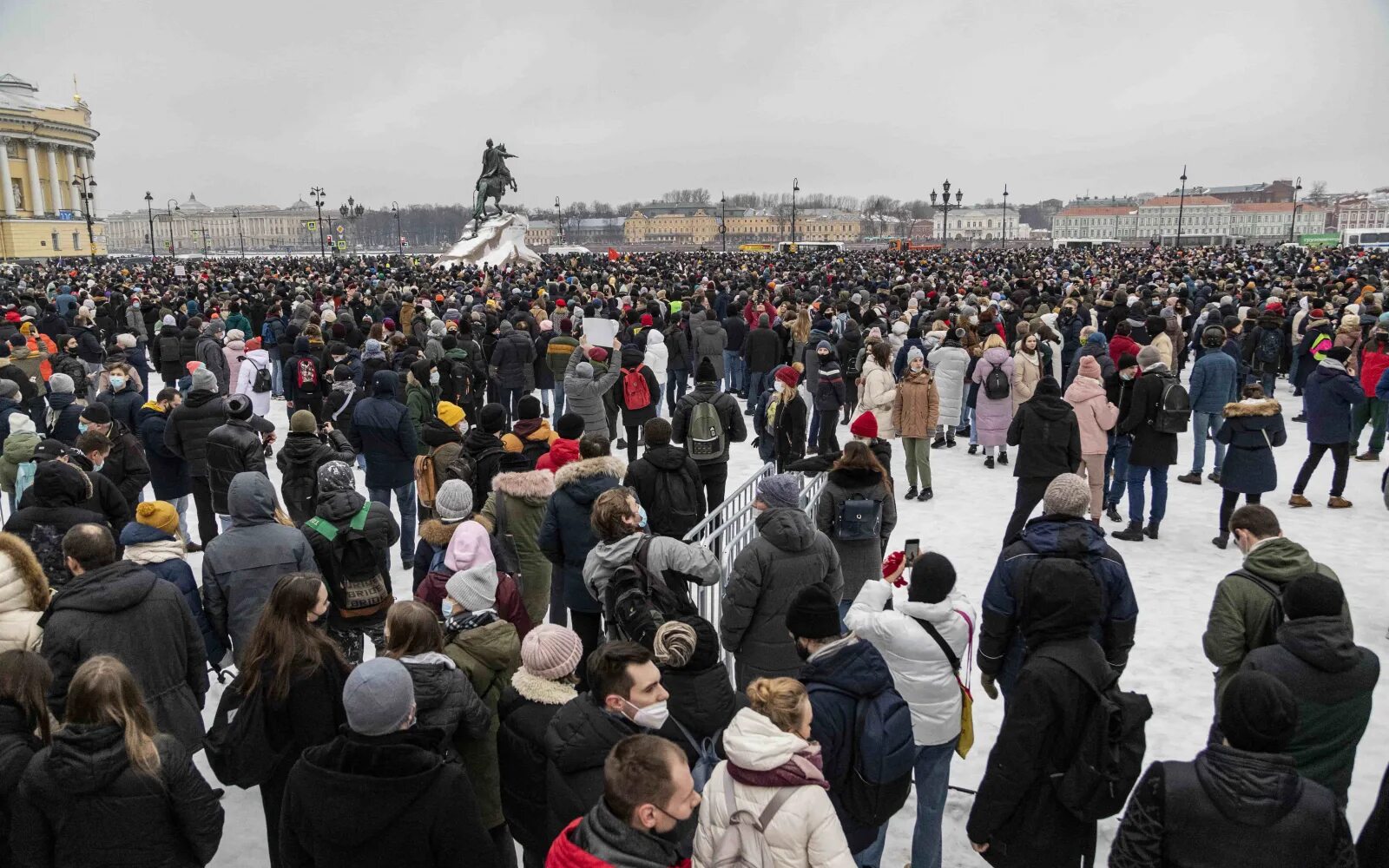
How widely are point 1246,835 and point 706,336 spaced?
10.7 meters

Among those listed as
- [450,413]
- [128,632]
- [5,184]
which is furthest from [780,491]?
[5,184]

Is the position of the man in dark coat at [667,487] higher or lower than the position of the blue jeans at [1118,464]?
higher

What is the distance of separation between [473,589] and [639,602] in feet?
2.23

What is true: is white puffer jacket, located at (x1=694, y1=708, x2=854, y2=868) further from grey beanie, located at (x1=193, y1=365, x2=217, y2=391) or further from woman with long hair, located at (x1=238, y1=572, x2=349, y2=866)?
grey beanie, located at (x1=193, y1=365, x2=217, y2=391)

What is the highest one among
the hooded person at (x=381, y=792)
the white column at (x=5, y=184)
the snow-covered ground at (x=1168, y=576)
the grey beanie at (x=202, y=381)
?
the white column at (x=5, y=184)

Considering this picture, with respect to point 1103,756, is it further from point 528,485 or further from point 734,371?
point 734,371

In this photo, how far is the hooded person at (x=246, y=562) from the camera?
4156mm

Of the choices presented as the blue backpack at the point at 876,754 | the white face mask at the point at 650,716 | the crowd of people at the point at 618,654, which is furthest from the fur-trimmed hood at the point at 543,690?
the blue backpack at the point at 876,754

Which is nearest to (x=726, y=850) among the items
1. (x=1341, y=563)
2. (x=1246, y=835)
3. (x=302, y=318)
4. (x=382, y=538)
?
(x=1246, y=835)

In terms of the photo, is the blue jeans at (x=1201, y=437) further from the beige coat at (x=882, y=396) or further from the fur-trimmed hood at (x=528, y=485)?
the fur-trimmed hood at (x=528, y=485)

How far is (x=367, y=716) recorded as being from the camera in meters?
2.54

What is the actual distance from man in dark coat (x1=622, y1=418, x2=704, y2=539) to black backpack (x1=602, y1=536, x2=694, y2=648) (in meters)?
1.54

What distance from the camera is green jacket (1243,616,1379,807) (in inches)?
124

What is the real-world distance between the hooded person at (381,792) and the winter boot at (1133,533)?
270 inches
